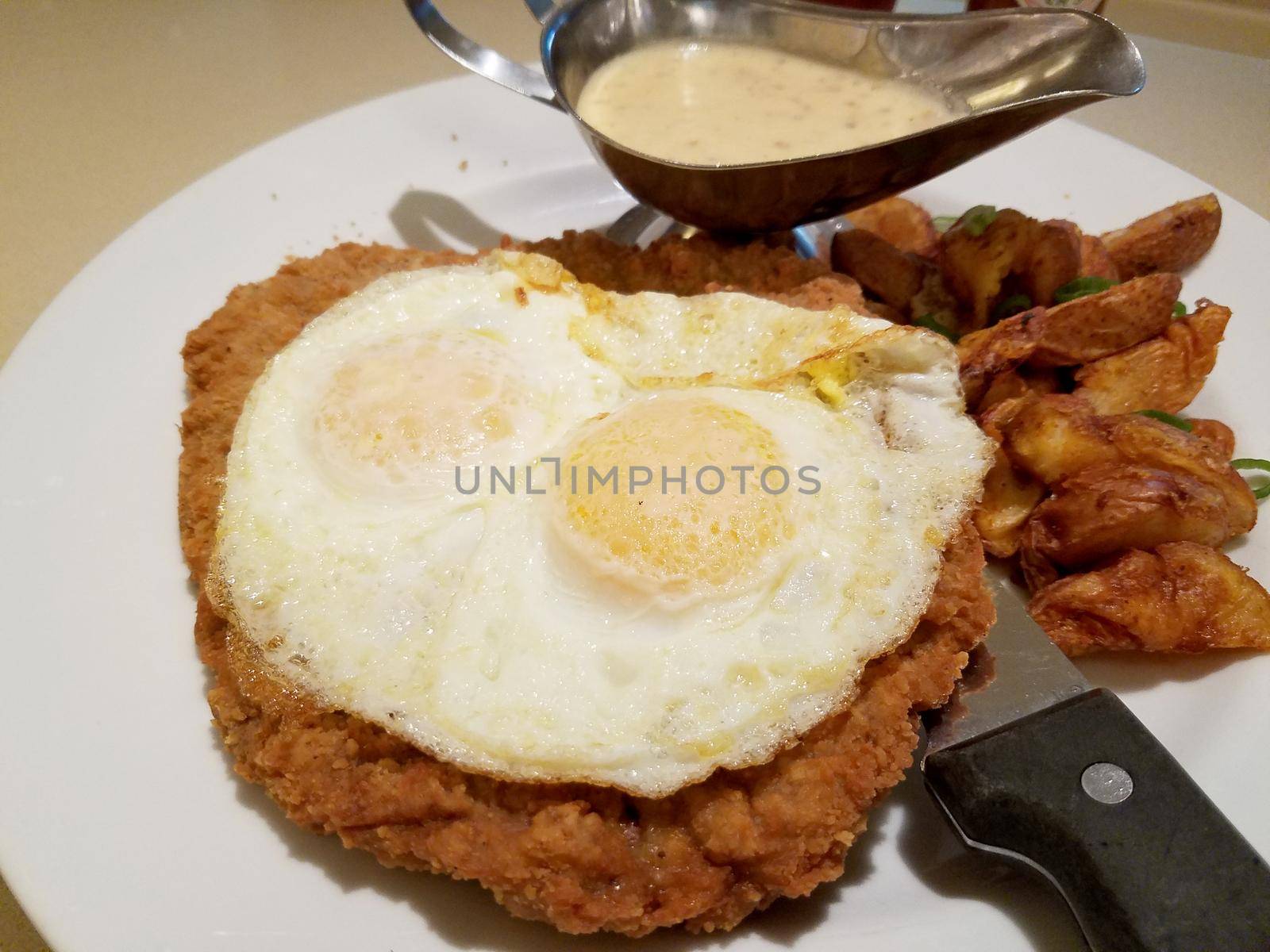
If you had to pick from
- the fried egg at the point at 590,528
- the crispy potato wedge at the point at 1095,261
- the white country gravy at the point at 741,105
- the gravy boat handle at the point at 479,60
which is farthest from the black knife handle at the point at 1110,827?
the gravy boat handle at the point at 479,60

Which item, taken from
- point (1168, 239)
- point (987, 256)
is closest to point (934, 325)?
point (987, 256)

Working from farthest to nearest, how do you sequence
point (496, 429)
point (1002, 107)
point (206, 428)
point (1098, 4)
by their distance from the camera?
1. point (1098, 4)
2. point (1002, 107)
3. point (206, 428)
4. point (496, 429)

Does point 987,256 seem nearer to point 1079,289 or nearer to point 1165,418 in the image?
point 1079,289

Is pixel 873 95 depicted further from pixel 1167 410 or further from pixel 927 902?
pixel 927 902

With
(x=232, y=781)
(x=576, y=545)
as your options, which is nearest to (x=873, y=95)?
(x=576, y=545)

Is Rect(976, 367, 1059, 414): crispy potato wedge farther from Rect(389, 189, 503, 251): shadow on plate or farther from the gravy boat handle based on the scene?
Rect(389, 189, 503, 251): shadow on plate

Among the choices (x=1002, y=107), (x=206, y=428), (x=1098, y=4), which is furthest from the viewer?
(x=1098, y=4)

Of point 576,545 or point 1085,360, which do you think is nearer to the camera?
point 576,545

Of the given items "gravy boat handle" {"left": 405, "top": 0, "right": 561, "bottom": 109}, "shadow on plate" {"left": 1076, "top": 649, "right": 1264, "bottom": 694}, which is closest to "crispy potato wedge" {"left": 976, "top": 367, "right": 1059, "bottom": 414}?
"shadow on plate" {"left": 1076, "top": 649, "right": 1264, "bottom": 694}
